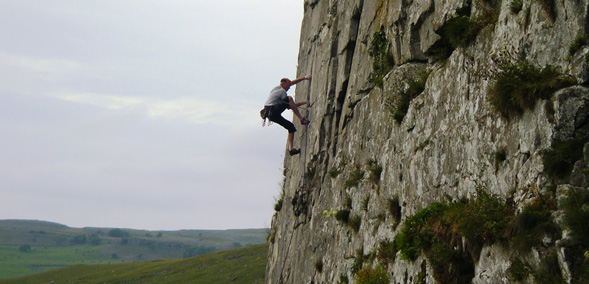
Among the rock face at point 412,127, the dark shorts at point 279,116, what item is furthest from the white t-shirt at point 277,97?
the rock face at point 412,127

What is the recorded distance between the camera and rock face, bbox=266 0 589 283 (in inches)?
415

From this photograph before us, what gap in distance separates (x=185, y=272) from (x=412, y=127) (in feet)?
318

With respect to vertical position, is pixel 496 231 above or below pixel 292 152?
below

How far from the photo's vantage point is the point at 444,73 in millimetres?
14773

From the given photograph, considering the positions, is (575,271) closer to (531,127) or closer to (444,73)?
(531,127)

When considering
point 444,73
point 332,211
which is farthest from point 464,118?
point 332,211

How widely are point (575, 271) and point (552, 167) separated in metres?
1.99

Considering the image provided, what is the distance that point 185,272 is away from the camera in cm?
10594

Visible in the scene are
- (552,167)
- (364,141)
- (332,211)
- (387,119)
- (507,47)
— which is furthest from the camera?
(332,211)

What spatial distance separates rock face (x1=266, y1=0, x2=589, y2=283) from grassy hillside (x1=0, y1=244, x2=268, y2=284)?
5922 centimetres

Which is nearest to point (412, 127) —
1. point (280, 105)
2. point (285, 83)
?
point (280, 105)

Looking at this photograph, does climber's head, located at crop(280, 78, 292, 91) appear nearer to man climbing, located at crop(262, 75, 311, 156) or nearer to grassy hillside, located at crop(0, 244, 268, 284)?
man climbing, located at crop(262, 75, 311, 156)

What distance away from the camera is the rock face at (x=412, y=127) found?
415 inches

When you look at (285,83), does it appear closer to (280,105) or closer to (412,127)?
(280,105)
